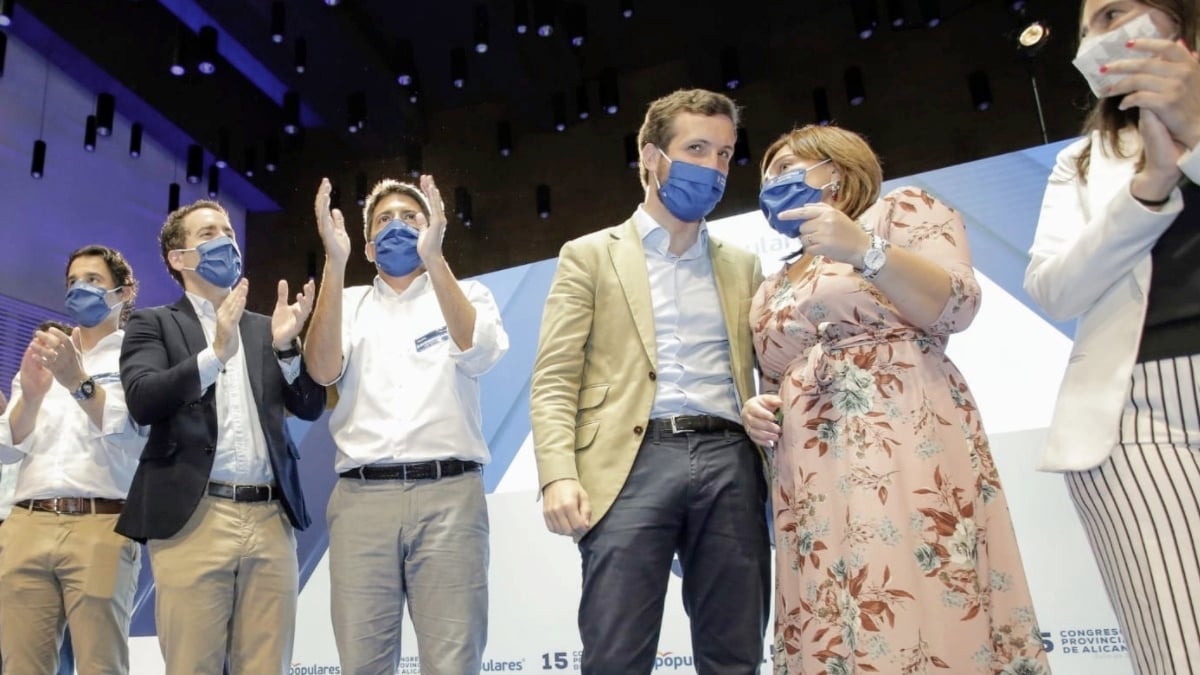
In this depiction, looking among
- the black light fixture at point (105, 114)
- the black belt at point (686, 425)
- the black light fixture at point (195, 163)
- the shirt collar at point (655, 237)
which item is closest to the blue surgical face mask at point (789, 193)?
the shirt collar at point (655, 237)

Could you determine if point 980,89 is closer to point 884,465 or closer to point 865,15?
point 865,15

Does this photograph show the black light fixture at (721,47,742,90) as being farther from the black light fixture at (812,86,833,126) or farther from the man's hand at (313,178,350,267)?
the man's hand at (313,178,350,267)

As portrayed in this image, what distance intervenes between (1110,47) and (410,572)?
178cm

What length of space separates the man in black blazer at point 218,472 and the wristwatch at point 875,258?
158 centimetres

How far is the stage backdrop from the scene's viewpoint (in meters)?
2.94

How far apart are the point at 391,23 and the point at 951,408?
5.41 metres

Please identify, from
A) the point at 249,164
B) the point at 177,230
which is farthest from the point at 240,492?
the point at 249,164

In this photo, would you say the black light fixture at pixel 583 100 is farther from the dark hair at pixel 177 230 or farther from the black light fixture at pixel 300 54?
the dark hair at pixel 177 230

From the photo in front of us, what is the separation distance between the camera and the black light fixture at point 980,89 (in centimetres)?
538

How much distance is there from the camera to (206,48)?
18.1ft

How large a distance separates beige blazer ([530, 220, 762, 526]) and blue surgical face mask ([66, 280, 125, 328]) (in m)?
1.94

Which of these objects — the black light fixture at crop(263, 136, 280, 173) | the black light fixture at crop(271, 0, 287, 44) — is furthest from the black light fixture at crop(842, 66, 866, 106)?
the black light fixture at crop(263, 136, 280, 173)

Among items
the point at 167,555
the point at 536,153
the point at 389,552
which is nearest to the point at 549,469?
the point at 389,552

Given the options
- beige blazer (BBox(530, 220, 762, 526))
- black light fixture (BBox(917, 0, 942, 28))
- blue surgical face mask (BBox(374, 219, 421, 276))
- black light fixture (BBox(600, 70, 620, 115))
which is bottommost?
beige blazer (BBox(530, 220, 762, 526))
